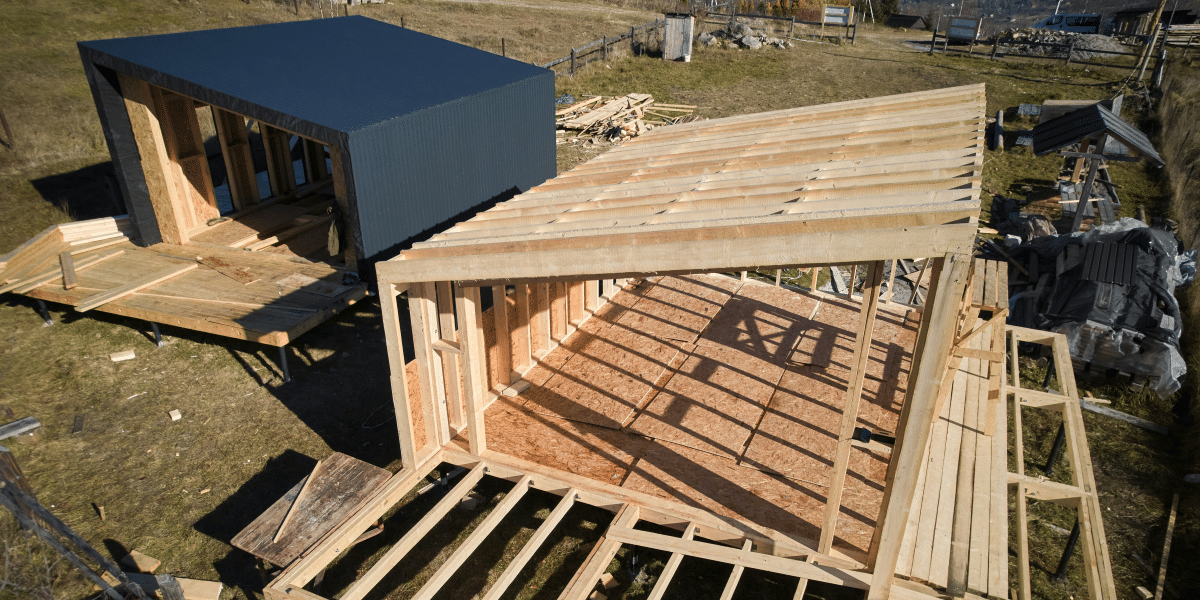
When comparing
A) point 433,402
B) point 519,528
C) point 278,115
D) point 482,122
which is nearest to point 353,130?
point 278,115

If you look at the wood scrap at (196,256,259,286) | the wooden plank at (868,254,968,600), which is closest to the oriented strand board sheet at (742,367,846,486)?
the wooden plank at (868,254,968,600)

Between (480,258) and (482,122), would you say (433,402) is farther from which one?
(482,122)

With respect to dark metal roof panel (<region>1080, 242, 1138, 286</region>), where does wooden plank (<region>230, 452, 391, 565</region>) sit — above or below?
below

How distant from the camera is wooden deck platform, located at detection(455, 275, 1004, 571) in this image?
763cm

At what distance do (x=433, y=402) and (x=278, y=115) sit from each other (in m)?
6.77

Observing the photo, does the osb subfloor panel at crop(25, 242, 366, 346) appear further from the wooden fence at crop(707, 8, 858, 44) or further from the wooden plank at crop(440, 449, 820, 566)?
the wooden fence at crop(707, 8, 858, 44)

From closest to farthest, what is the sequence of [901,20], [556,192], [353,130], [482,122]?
[556,192], [353,130], [482,122], [901,20]

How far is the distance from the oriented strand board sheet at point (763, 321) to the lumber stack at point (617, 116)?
11.3 meters

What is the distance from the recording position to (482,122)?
46.0 ft

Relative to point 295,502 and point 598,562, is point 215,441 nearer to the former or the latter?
point 295,502

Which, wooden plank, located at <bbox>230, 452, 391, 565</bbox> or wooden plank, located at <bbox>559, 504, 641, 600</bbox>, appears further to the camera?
wooden plank, located at <bbox>230, 452, 391, 565</bbox>

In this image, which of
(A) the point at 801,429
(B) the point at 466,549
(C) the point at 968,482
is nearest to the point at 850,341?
(A) the point at 801,429

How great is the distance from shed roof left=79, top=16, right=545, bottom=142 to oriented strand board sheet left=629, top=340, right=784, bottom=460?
682 cm

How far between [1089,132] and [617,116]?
1539 centimetres
